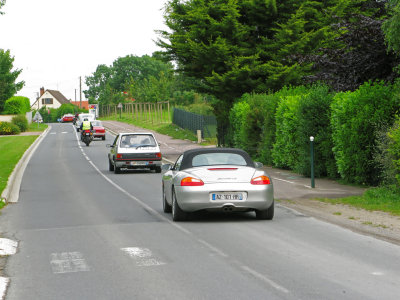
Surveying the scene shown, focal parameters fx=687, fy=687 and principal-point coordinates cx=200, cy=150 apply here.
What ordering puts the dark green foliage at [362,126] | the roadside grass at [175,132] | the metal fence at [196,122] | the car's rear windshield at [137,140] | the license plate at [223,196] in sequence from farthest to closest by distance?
the metal fence at [196,122]
the roadside grass at [175,132]
the car's rear windshield at [137,140]
the dark green foliage at [362,126]
the license plate at [223,196]

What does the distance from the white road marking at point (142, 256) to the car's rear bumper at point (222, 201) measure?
2.51 metres

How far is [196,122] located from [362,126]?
122ft

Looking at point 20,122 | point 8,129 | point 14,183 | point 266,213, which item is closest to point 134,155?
point 14,183

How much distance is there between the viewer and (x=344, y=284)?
741cm

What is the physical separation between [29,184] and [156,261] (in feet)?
51.1

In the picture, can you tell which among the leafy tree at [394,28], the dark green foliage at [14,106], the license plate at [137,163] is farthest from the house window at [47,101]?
the leafy tree at [394,28]

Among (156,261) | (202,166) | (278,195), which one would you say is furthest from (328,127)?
(156,261)

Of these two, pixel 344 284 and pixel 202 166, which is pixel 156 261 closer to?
pixel 344 284

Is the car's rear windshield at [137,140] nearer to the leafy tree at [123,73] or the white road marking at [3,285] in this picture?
the white road marking at [3,285]

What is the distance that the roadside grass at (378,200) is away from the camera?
14.2 metres

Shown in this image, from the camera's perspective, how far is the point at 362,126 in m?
18.5

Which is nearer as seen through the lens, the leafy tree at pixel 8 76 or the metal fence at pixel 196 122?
the metal fence at pixel 196 122

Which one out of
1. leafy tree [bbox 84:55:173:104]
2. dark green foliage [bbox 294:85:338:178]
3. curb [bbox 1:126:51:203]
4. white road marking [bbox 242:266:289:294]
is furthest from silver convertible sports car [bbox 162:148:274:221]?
leafy tree [bbox 84:55:173:104]

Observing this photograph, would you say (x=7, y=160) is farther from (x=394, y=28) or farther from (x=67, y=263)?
(x=67, y=263)
